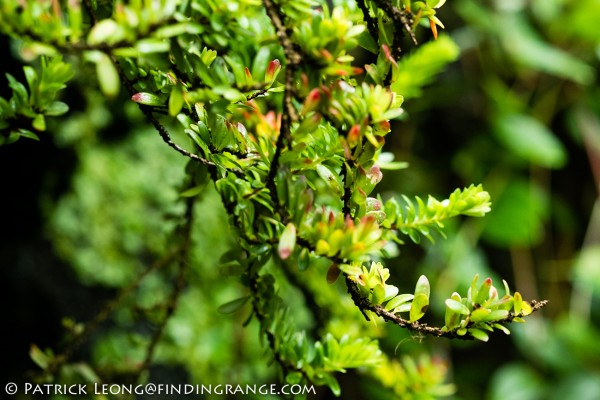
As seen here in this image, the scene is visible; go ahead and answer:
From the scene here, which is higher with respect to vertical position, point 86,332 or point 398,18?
point 398,18

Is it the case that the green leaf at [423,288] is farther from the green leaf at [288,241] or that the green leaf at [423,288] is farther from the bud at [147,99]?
the bud at [147,99]

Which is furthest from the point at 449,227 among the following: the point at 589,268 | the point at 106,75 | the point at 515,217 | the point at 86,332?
the point at 106,75

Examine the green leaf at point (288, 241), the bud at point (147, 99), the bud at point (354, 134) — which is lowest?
the green leaf at point (288, 241)

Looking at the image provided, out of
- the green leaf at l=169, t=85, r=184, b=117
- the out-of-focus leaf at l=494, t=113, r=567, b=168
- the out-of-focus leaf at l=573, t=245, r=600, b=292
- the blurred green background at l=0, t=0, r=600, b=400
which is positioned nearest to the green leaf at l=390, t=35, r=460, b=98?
the blurred green background at l=0, t=0, r=600, b=400

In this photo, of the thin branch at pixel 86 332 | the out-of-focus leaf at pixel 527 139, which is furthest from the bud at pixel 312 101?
the out-of-focus leaf at pixel 527 139

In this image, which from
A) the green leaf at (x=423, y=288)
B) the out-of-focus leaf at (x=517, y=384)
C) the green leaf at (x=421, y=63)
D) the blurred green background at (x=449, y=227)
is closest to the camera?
the green leaf at (x=423, y=288)

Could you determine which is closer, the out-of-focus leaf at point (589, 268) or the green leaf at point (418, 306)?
the green leaf at point (418, 306)

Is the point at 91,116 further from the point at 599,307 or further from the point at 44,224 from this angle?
the point at 599,307

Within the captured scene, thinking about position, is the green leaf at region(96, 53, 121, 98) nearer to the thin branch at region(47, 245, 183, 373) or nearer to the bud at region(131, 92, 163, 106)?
the bud at region(131, 92, 163, 106)

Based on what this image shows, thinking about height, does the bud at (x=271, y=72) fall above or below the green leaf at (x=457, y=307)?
above

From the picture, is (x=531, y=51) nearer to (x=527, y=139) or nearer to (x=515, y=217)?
(x=527, y=139)
